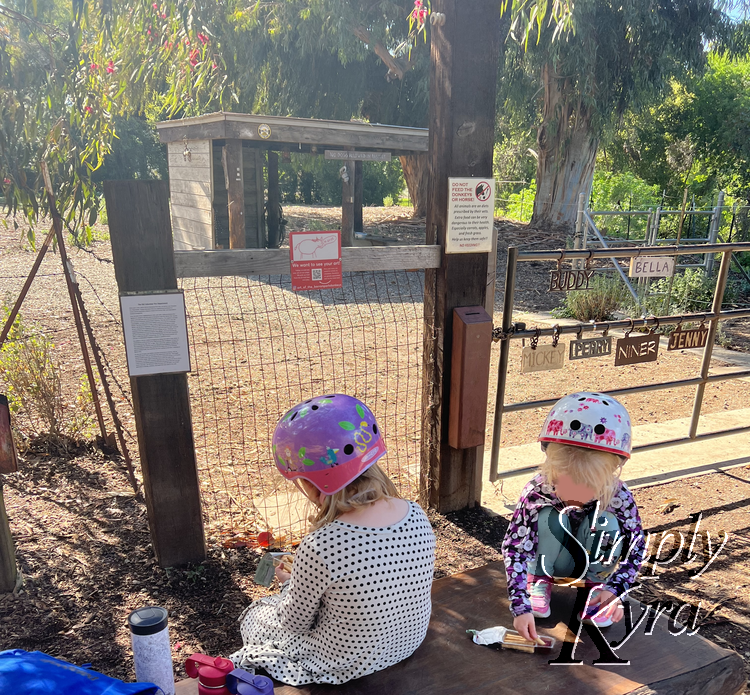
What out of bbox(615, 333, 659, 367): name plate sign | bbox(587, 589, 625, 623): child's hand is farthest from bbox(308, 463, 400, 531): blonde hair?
bbox(615, 333, 659, 367): name plate sign

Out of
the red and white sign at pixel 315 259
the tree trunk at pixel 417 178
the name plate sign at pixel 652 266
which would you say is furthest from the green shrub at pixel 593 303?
the tree trunk at pixel 417 178

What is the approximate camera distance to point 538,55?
15.9m

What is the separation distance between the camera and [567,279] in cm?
381

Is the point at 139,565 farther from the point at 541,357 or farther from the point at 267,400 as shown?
the point at 267,400

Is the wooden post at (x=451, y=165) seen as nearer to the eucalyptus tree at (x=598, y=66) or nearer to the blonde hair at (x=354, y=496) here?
the blonde hair at (x=354, y=496)

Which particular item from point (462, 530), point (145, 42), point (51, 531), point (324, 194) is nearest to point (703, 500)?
point (462, 530)

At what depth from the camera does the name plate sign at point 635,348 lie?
421 centimetres

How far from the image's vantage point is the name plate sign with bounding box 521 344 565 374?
12.5 feet

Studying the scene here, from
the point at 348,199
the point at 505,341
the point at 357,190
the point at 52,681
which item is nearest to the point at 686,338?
the point at 505,341

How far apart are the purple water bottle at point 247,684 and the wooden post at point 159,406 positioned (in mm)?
1573

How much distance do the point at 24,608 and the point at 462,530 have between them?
2.25 meters

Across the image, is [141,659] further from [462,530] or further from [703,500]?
[703,500]

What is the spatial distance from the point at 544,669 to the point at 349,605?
70cm

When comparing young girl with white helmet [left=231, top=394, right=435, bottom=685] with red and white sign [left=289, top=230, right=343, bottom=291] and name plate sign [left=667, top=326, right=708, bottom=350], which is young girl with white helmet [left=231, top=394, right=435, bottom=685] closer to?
red and white sign [left=289, top=230, right=343, bottom=291]
